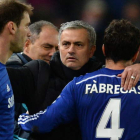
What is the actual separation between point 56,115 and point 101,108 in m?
0.26

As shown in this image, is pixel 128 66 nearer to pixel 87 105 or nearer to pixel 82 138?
pixel 87 105

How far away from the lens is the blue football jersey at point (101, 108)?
1.76 m

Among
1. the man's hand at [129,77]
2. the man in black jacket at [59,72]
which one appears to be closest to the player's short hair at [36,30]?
the man in black jacket at [59,72]

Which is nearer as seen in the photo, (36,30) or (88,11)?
(36,30)

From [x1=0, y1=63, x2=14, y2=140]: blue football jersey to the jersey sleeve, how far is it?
0.11 m

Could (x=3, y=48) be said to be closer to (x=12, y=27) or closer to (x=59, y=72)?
(x=12, y=27)

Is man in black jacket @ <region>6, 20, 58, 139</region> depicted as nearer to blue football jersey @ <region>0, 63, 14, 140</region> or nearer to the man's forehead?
the man's forehead

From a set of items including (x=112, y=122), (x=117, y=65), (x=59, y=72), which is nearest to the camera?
(x=112, y=122)

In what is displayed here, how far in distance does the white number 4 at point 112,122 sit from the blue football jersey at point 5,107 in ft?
1.67

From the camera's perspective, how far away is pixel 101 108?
70.3 inches

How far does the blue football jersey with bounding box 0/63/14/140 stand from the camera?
1.82 m

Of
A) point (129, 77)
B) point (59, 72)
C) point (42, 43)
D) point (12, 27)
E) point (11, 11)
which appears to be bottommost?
point (129, 77)

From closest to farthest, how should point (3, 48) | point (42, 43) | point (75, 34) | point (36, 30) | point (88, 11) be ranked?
point (3, 48) < point (75, 34) < point (42, 43) < point (36, 30) < point (88, 11)

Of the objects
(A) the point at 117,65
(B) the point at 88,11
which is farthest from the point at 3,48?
(B) the point at 88,11
